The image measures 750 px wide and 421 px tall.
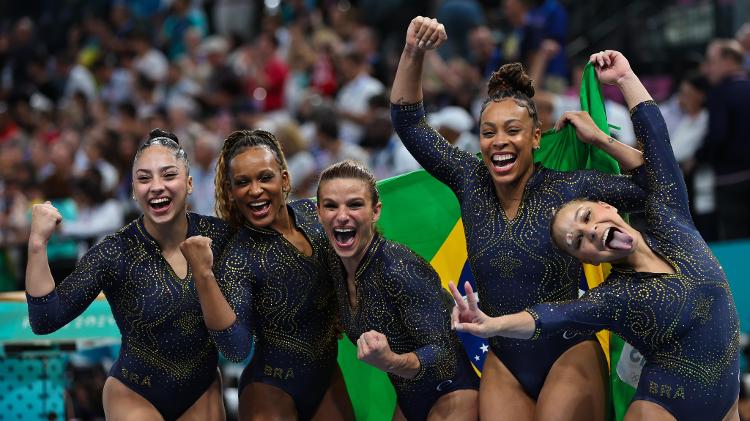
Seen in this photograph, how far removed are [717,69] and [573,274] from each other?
3462mm

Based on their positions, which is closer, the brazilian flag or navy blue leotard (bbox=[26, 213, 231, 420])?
navy blue leotard (bbox=[26, 213, 231, 420])

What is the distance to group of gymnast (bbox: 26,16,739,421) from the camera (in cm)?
382

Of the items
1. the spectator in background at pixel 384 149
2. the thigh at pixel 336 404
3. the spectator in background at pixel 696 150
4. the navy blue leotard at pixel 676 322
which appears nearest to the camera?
the navy blue leotard at pixel 676 322

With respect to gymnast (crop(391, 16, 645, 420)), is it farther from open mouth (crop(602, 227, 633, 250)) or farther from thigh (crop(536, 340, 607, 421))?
open mouth (crop(602, 227, 633, 250))

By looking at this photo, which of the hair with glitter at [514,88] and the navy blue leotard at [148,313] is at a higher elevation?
the hair with glitter at [514,88]

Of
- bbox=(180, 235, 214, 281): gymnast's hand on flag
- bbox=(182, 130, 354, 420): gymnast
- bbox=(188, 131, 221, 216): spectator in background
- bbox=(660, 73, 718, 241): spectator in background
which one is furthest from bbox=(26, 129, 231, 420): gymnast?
bbox=(188, 131, 221, 216): spectator in background

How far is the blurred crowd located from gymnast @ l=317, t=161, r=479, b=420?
2898 mm

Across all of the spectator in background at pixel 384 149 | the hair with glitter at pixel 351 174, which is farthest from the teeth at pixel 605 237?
the spectator in background at pixel 384 149

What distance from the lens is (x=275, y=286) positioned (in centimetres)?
425

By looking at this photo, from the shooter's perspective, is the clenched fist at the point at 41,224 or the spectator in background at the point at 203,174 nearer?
the clenched fist at the point at 41,224

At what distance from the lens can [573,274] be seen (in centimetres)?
412

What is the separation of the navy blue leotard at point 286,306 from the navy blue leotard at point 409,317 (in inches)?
5.7

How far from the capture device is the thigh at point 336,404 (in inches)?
173

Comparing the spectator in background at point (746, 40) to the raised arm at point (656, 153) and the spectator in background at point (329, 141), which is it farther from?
the raised arm at point (656, 153)
